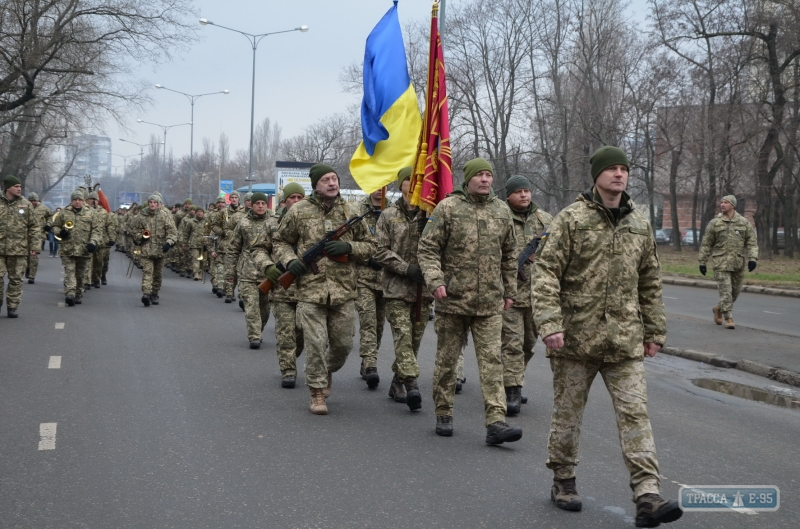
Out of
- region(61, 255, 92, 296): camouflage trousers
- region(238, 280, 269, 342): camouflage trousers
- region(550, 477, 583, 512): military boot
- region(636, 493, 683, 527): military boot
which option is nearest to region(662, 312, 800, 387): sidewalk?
region(238, 280, 269, 342): camouflage trousers

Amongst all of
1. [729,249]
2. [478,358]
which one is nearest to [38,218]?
[729,249]

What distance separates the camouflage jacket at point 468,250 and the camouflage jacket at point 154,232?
10530 mm

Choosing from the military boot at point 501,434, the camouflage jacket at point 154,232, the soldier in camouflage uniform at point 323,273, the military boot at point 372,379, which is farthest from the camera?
the camouflage jacket at point 154,232

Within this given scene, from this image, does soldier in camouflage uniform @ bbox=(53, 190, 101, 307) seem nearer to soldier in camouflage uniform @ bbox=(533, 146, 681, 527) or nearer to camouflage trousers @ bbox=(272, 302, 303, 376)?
camouflage trousers @ bbox=(272, 302, 303, 376)

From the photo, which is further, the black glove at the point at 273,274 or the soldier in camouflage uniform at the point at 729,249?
the soldier in camouflage uniform at the point at 729,249

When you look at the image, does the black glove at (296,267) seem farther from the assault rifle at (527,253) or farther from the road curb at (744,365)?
the road curb at (744,365)

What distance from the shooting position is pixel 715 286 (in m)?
24.8

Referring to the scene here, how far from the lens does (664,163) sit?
172 feet

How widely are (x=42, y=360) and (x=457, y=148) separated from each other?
1335 inches

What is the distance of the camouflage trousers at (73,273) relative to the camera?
16.8 m

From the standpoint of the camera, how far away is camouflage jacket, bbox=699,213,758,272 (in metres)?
14.3

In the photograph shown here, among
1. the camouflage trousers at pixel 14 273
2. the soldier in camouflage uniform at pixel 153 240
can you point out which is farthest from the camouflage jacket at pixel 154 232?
the camouflage trousers at pixel 14 273

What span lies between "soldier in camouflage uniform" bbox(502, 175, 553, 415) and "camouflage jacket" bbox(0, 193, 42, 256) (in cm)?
897

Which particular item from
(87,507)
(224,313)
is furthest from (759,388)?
(224,313)
